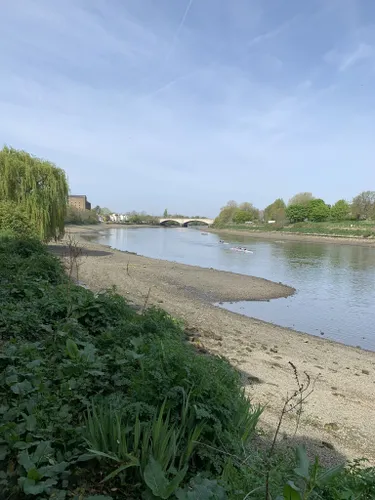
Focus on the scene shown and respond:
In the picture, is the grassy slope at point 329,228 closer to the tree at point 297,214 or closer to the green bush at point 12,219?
the tree at point 297,214

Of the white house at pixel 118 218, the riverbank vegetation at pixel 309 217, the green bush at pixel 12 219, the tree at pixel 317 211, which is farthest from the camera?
the white house at pixel 118 218

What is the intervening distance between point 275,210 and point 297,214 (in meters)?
10.4

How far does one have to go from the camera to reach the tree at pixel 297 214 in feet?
351

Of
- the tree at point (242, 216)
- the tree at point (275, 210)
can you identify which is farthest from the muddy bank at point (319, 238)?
the tree at point (242, 216)

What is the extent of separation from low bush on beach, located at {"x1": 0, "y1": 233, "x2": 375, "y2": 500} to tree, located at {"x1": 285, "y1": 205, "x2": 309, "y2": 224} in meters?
108

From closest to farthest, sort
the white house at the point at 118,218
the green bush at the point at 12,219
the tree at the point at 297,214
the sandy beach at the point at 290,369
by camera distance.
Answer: the sandy beach at the point at 290,369 → the green bush at the point at 12,219 → the tree at the point at 297,214 → the white house at the point at 118,218

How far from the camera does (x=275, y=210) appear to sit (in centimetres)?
11656

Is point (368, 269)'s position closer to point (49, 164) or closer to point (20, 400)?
point (49, 164)

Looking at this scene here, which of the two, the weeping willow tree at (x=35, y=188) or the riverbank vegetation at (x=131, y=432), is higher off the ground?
the weeping willow tree at (x=35, y=188)

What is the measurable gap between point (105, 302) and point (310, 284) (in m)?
20.3

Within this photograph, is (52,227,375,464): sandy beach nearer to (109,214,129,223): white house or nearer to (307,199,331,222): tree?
(307,199,331,222): tree

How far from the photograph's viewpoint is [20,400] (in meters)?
3.20

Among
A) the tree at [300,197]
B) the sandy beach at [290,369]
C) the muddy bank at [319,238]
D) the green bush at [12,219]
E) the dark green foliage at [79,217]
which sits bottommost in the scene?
the sandy beach at [290,369]

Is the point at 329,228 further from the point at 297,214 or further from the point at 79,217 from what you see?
the point at 79,217
